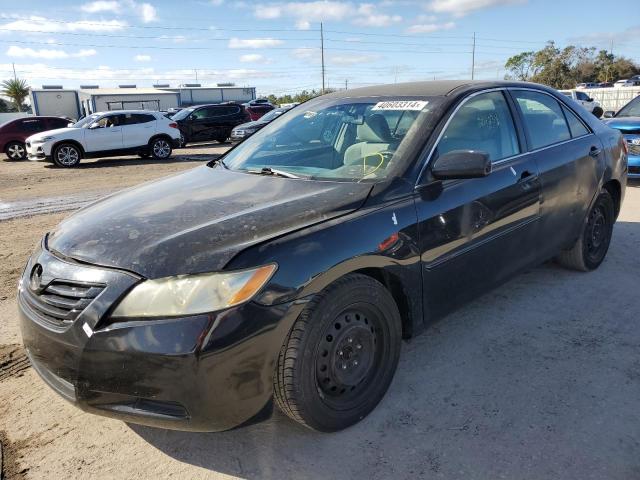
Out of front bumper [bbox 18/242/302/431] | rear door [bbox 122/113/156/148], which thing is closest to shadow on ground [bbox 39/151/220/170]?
rear door [bbox 122/113/156/148]

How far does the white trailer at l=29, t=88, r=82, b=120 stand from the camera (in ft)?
201

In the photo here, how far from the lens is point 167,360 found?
2086 mm

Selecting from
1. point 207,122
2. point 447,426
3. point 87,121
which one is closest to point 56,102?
point 207,122

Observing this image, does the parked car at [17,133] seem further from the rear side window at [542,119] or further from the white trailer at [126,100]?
the white trailer at [126,100]

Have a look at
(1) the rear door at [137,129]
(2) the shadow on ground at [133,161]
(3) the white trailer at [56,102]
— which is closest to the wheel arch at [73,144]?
(2) the shadow on ground at [133,161]

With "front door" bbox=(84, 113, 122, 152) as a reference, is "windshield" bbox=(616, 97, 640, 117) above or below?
above

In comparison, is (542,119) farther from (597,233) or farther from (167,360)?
(167,360)

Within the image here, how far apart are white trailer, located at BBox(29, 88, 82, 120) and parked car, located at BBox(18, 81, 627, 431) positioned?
215 feet

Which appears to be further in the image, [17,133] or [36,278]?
[17,133]

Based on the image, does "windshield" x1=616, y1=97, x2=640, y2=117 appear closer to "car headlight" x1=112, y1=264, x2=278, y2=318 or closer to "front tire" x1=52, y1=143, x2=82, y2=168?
"car headlight" x1=112, y1=264, x2=278, y2=318

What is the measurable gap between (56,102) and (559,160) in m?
69.3

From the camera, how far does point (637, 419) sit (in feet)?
8.78

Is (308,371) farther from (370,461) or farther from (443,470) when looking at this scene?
(443,470)

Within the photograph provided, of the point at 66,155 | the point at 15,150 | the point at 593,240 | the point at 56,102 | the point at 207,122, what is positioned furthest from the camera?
the point at 56,102
